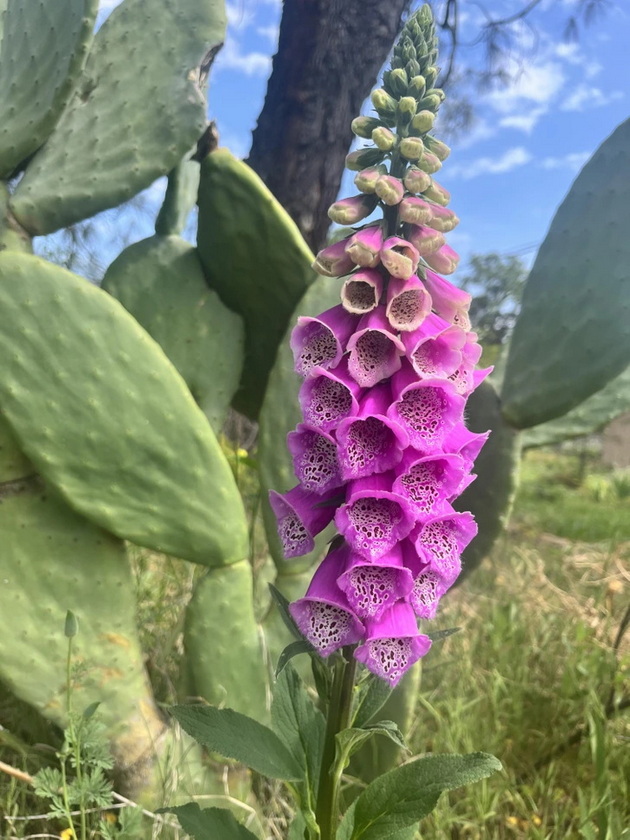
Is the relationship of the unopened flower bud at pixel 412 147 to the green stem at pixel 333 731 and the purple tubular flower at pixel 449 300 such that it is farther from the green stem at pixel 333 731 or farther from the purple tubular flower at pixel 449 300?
the green stem at pixel 333 731

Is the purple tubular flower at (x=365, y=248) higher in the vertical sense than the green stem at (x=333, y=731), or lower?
higher

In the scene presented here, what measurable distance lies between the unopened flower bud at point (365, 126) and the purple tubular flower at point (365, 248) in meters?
0.15

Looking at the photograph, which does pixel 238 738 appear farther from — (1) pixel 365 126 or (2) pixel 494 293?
(2) pixel 494 293

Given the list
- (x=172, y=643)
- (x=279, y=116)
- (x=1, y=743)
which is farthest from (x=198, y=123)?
(x=1, y=743)

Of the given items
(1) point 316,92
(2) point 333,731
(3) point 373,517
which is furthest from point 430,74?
(1) point 316,92

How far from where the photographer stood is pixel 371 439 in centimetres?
65

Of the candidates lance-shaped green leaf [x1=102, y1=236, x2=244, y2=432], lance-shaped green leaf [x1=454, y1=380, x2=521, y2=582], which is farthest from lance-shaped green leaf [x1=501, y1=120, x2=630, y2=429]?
lance-shaped green leaf [x1=102, y1=236, x2=244, y2=432]

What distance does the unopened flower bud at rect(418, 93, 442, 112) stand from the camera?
0.70 m

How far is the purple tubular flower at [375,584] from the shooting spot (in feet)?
2.10

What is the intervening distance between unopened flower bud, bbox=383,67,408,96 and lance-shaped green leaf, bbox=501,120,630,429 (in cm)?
81

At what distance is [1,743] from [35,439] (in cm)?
67

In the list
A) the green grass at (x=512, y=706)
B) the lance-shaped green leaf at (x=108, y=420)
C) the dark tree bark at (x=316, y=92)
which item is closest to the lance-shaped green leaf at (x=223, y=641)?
the lance-shaped green leaf at (x=108, y=420)

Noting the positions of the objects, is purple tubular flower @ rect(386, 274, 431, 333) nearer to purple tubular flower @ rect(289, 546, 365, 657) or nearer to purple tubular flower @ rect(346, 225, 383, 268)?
purple tubular flower @ rect(346, 225, 383, 268)

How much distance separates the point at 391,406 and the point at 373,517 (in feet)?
0.37
